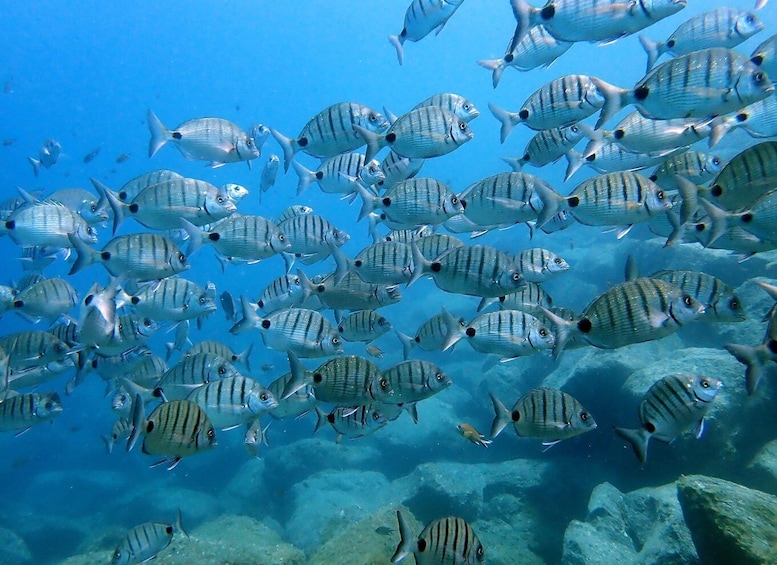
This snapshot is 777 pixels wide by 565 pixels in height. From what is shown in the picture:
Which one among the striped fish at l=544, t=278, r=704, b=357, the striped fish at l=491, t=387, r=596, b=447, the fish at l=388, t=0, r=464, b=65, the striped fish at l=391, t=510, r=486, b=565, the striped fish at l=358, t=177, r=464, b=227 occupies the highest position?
the fish at l=388, t=0, r=464, b=65

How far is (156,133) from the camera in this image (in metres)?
5.55

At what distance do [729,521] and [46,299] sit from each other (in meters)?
7.43

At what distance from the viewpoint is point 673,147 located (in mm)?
4332

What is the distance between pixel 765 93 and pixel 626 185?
1.06 meters

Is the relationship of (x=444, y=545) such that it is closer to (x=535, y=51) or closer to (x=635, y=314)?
(x=635, y=314)

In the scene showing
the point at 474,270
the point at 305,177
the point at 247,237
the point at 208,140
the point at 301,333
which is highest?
the point at 208,140

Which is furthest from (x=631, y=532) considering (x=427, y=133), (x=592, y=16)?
(x=592, y=16)

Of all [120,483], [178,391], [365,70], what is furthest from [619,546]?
[365,70]

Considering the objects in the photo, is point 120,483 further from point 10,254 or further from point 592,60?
point 592,60

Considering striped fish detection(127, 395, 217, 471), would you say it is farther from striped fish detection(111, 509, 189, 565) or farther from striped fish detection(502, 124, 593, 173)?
striped fish detection(502, 124, 593, 173)

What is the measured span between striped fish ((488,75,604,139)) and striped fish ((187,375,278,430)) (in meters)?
3.72

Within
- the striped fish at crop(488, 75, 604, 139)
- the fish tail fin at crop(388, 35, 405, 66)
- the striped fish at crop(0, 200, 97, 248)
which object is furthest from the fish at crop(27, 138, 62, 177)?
the striped fish at crop(488, 75, 604, 139)

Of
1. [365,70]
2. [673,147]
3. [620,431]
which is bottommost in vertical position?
[620,431]

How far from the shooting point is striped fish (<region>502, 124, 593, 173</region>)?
4953 millimetres
